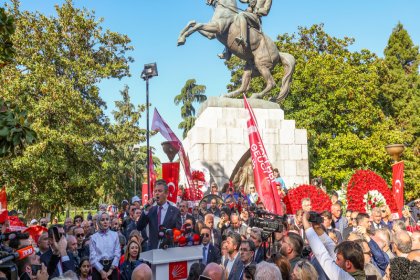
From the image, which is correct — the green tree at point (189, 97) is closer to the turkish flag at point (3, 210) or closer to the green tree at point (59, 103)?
the green tree at point (59, 103)

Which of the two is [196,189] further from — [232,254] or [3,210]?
[232,254]

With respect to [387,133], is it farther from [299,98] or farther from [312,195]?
[312,195]

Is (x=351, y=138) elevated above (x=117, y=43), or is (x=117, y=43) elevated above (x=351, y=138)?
(x=117, y=43)

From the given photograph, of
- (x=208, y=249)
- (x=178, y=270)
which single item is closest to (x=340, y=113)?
(x=208, y=249)

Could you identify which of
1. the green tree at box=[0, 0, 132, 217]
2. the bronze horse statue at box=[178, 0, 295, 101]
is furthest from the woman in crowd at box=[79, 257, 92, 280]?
the green tree at box=[0, 0, 132, 217]

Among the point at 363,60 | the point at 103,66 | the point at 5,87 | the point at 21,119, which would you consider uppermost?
the point at 363,60

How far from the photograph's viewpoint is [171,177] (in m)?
10.3

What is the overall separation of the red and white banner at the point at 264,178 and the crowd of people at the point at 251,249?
22.6 inches

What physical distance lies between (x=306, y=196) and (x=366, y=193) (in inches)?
52.4

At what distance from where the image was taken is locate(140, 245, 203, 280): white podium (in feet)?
11.0

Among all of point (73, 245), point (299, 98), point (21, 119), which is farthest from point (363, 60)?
point (21, 119)

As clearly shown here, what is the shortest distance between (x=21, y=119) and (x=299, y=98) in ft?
103

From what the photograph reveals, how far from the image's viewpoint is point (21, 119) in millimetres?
3123

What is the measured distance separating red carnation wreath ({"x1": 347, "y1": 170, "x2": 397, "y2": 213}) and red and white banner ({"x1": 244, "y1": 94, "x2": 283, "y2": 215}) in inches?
104
